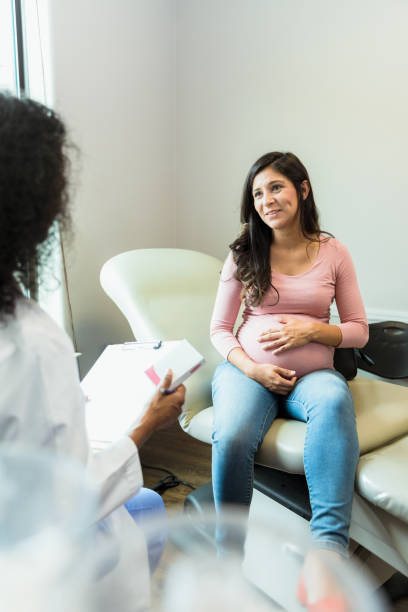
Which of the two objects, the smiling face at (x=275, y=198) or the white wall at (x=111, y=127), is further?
the white wall at (x=111, y=127)

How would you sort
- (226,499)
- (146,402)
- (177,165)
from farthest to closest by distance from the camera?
(177,165)
(226,499)
(146,402)

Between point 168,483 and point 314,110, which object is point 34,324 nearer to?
point 168,483

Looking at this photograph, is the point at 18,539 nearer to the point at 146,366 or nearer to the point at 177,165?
the point at 146,366

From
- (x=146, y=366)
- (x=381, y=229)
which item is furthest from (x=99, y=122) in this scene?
(x=146, y=366)

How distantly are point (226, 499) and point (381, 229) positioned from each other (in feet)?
4.28

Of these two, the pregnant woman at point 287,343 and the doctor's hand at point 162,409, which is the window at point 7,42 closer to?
Answer: the pregnant woman at point 287,343

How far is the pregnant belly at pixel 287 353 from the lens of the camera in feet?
4.05

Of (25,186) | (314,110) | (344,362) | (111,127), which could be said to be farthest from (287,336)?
(111,127)

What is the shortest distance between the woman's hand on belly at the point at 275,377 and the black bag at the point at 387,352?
59 cm

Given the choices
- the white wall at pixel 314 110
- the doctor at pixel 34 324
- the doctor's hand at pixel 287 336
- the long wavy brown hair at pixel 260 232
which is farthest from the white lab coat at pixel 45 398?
the white wall at pixel 314 110

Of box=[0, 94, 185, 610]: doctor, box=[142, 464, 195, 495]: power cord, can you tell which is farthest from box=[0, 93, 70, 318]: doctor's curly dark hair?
box=[142, 464, 195, 495]: power cord

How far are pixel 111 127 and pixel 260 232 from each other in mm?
979

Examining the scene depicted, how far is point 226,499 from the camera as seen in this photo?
1.04m

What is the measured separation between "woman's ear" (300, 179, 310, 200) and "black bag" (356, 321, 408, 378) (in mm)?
590
